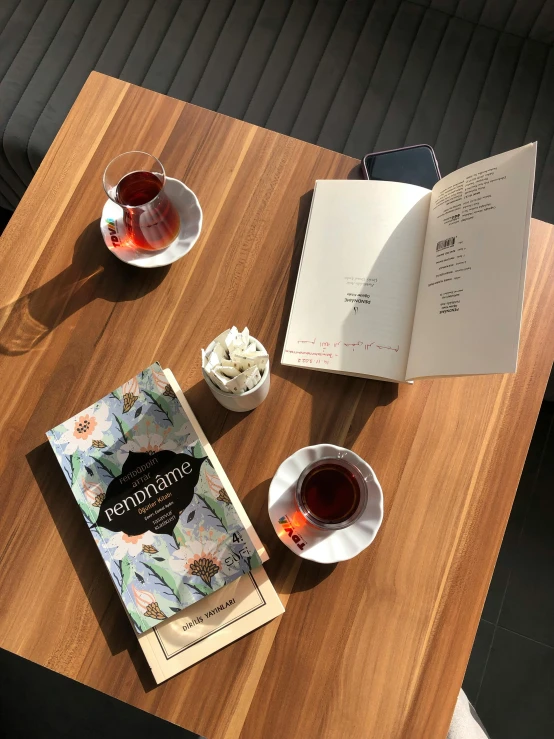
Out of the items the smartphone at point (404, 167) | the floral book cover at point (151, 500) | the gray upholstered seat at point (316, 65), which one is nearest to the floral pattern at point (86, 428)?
the floral book cover at point (151, 500)

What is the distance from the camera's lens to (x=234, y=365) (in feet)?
2.38

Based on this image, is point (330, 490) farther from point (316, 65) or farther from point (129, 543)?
point (316, 65)

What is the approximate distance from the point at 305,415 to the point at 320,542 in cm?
17

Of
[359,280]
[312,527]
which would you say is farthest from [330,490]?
[359,280]

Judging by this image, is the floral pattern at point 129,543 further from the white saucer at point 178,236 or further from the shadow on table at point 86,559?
the white saucer at point 178,236

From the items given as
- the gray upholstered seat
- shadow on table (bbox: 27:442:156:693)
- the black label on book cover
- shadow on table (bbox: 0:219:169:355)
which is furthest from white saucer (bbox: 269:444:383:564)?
the gray upholstered seat

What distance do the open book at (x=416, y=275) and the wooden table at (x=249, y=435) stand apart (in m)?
0.04

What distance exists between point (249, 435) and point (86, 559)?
27 cm

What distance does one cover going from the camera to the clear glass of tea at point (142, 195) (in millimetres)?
830

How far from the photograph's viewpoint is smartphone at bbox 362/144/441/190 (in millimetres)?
916

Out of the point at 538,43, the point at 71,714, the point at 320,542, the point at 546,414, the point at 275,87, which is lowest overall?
the point at 71,714

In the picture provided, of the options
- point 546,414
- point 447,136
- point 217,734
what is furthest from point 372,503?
point 546,414

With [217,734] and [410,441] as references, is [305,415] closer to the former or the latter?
[410,441]

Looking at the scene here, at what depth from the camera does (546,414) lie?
1.60 m
